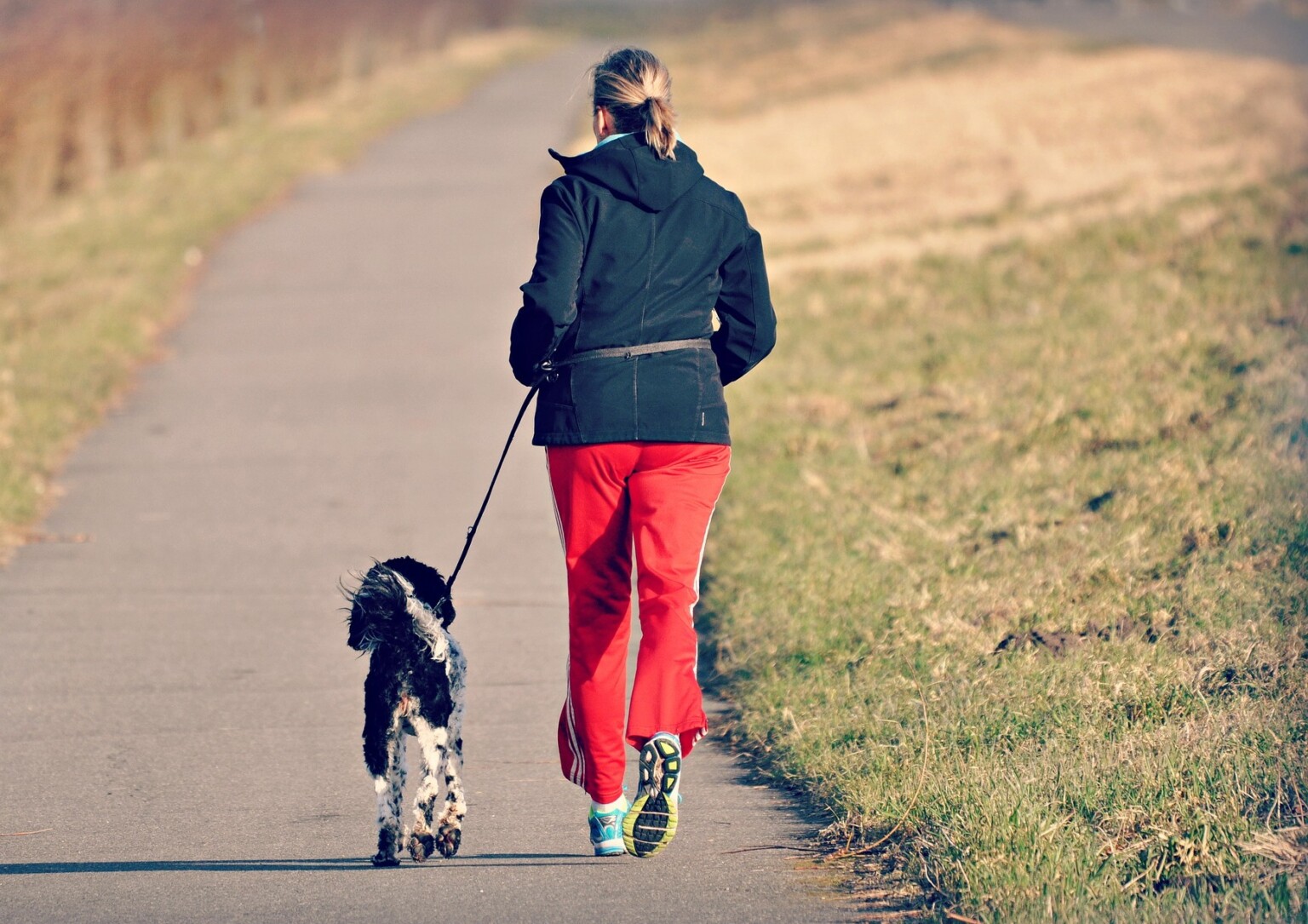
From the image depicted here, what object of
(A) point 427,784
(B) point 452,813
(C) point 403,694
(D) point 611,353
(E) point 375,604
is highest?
(D) point 611,353

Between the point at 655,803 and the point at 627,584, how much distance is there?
655 millimetres

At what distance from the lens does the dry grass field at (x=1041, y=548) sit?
4859 mm

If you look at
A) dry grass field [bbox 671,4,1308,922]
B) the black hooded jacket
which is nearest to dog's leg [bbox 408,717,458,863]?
the black hooded jacket

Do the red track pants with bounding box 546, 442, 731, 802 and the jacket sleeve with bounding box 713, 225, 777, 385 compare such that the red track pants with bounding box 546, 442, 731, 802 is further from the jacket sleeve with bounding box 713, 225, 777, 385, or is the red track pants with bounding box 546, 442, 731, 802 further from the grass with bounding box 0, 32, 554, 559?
the grass with bounding box 0, 32, 554, 559

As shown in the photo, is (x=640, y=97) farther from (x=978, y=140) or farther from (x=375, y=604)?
(x=978, y=140)

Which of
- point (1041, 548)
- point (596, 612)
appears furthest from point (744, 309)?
point (1041, 548)

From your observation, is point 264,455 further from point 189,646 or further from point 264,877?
point 264,877

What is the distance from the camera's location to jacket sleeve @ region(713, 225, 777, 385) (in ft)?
16.6

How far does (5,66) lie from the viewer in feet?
75.9

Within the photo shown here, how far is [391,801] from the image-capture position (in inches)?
195

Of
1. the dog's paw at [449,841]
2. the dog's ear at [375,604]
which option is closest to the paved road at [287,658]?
A: the dog's paw at [449,841]

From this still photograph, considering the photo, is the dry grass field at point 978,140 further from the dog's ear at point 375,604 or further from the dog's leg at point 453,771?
the dog's ear at point 375,604

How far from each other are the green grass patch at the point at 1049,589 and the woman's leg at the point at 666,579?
78cm

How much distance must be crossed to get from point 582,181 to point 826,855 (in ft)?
6.55
